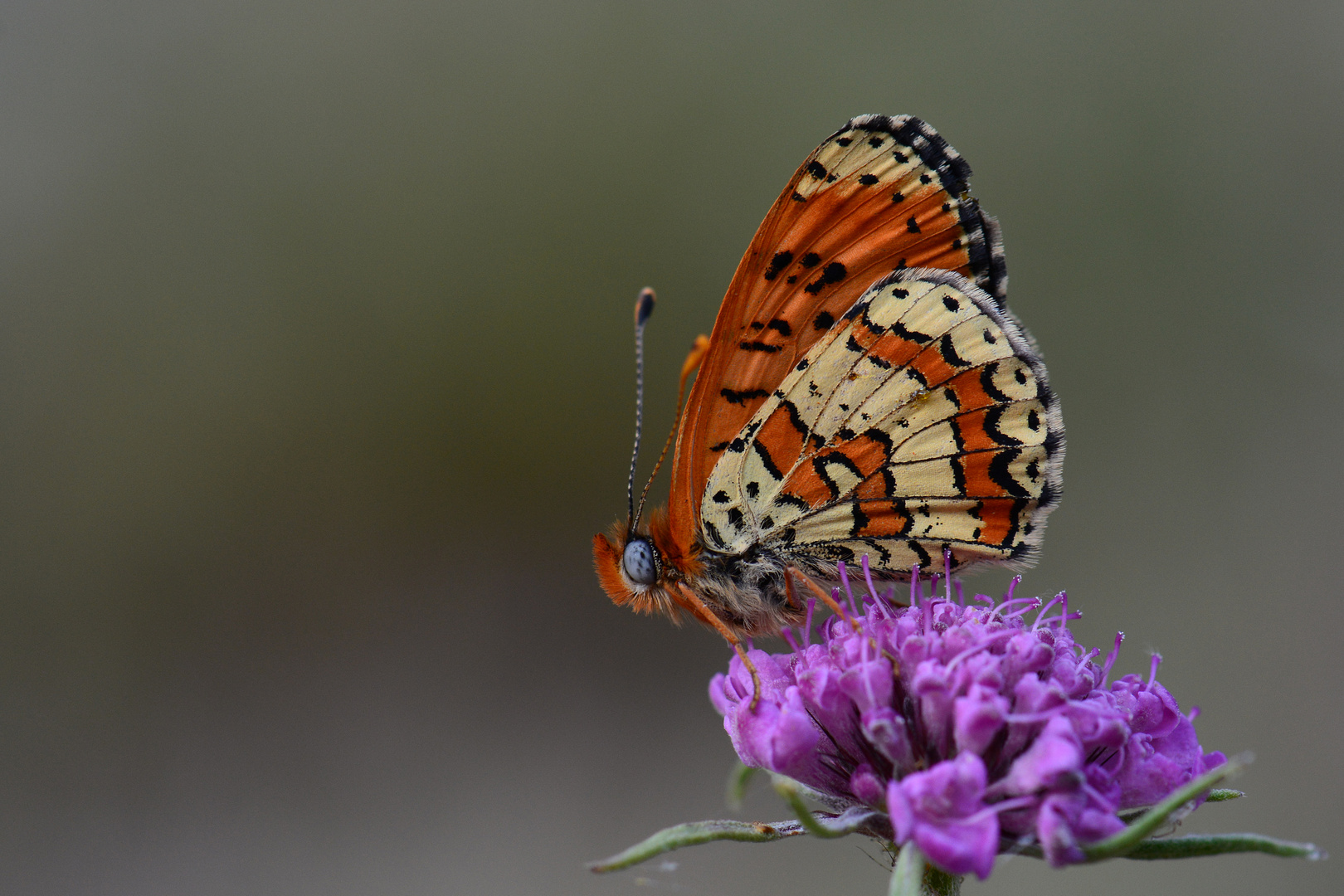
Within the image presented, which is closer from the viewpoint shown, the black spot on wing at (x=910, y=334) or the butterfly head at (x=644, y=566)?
the black spot on wing at (x=910, y=334)

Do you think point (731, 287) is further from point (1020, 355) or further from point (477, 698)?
point (477, 698)

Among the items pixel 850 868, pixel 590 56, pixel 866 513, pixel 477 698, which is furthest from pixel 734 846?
pixel 590 56

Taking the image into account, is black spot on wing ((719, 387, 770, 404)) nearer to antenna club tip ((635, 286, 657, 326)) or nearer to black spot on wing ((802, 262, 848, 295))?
black spot on wing ((802, 262, 848, 295))

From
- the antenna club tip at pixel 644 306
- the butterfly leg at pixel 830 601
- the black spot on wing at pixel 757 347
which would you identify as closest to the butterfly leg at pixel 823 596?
the butterfly leg at pixel 830 601

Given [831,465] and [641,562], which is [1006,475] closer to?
[831,465]

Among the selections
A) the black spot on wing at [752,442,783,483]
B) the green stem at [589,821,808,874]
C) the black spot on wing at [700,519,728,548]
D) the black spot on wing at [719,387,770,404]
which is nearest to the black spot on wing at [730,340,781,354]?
the black spot on wing at [719,387,770,404]

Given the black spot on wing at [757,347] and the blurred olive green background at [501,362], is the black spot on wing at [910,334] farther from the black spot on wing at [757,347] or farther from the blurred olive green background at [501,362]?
the blurred olive green background at [501,362]
